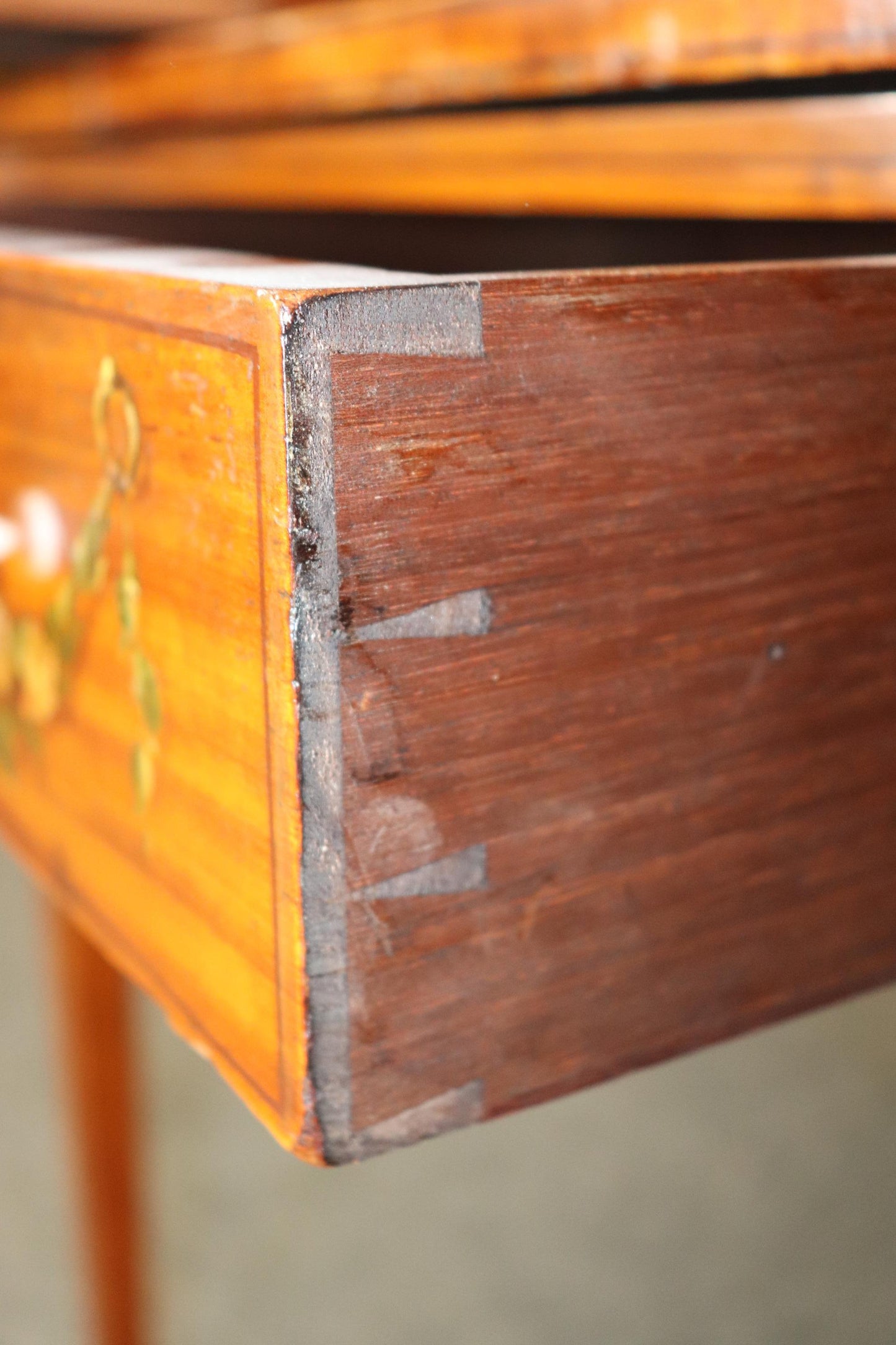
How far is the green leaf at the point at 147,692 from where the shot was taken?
1.29 feet

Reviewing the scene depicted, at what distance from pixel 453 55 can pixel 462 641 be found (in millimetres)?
448

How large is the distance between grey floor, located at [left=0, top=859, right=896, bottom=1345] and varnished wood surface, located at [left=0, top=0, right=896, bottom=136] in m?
0.91

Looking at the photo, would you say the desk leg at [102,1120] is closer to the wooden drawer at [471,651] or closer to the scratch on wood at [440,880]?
the wooden drawer at [471,651]

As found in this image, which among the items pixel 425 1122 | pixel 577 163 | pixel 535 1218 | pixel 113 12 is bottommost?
pixel 535 1218

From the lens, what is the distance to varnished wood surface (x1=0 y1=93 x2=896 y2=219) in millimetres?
509

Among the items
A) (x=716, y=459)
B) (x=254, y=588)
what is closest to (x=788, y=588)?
(x=716, y=459)

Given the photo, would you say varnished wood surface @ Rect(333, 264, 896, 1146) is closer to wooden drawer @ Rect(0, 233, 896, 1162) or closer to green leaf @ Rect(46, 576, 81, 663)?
wooden drawer @ Rect(0, 233, 896, 1162)

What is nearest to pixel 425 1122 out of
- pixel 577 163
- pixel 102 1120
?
pixel 577 163

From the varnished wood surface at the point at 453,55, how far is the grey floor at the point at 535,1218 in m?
0.91

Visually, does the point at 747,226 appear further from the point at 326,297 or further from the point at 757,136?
the point at 326,297

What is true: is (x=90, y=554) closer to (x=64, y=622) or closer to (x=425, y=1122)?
(x=64, y=622)

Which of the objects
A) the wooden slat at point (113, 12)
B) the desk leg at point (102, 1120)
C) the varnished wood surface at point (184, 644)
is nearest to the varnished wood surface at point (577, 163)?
the wooden slat at point (113, 12)

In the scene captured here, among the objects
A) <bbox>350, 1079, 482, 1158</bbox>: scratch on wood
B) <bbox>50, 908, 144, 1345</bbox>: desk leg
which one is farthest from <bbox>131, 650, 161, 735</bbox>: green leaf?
<bbox>50, 908, 144, 1345</bbox>: desk leg

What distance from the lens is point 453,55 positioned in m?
0.67
